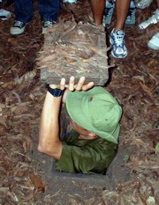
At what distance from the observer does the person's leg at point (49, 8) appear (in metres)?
4.51

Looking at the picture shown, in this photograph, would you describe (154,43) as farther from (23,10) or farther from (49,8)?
(23,10)

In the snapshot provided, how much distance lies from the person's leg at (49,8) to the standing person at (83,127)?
2115 mm

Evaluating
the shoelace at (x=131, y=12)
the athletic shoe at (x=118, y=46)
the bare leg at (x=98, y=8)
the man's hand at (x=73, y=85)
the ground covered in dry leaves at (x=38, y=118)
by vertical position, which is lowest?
the ground covered in dry leaves at (x=38, y=118)

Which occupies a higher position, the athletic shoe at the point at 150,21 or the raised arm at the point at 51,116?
the raised arm at the point at 51,116

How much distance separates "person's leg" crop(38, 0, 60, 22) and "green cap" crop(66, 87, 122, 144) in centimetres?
231

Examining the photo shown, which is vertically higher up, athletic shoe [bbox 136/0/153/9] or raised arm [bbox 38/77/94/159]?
raised arm [bbox 38/77/94/159]

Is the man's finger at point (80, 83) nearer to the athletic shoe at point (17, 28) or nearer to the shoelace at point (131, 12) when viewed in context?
the athletic shoe at point (17, 28)

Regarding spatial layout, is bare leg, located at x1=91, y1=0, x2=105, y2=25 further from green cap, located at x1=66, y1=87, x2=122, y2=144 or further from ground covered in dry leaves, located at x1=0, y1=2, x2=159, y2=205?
green cap, located at x1=66, y1=87, x2=122, y2=144

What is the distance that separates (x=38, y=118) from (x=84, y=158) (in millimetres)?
1110

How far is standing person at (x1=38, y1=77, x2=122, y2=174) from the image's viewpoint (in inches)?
96.5

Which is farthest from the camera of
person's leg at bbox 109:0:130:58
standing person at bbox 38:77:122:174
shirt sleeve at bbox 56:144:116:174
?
person's leg at bbox 109:0:130:58

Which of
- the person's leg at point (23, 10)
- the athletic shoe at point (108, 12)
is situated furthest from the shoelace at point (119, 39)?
the person's leg at point (23, 10)

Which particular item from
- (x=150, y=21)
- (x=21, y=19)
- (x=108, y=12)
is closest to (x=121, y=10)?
(x=108, y=12)

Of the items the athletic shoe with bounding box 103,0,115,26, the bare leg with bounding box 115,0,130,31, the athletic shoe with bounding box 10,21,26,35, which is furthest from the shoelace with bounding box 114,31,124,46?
the athletic shoe with bounding box 10,21,26,35
